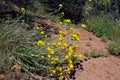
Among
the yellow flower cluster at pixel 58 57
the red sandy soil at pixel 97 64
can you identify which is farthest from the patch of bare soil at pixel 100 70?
the yellow flower cluster at pixel 58 57

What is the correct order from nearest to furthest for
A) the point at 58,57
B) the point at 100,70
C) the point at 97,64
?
the point at 58,57
the point at 100,70
the point at 97,64

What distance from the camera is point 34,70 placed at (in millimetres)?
5031

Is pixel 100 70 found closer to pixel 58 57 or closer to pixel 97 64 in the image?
pixel 97 64

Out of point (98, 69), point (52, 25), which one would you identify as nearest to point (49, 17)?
point (52, 25)

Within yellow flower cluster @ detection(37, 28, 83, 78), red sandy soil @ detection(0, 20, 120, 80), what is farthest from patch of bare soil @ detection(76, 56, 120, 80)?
yellow flower cluster @ detection(37, 28, 83, 78)

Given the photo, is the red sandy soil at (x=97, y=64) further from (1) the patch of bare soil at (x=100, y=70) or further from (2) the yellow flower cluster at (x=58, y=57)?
(2) the yellow flower cluster at (x=58, y=57)

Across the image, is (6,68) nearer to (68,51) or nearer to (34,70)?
(34,70)

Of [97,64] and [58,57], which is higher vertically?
[58,57]

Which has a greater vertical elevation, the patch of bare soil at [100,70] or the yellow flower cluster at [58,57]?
the yellow flower cluster at [58,57]

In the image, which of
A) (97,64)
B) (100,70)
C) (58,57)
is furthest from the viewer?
(97,64)

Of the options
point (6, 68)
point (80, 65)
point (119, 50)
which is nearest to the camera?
point (6, 68)

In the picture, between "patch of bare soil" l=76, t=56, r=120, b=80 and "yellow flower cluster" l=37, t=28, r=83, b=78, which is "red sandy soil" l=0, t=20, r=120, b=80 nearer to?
"patch of bare soil" l=76, t=56, r=120, b=80

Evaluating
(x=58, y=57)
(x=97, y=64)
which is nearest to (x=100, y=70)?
(x=97, y=64)

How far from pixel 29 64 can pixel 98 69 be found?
4.37 feet
